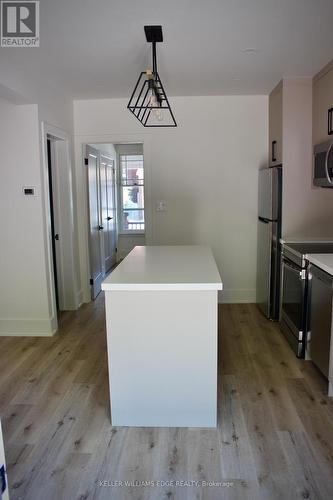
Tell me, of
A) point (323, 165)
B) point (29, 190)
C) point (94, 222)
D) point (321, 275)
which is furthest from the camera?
point (94, 222)

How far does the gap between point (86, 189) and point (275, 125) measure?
2.35 metres

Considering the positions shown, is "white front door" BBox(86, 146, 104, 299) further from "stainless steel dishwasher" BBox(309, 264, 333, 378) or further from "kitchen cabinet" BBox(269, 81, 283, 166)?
"stainless steel dishwasher" BBox(309, 264, 333, 378)

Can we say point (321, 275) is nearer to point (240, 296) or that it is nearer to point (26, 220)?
point (240, 296)

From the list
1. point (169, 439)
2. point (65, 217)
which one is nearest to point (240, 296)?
point (65, 217)

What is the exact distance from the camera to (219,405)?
8.57ft

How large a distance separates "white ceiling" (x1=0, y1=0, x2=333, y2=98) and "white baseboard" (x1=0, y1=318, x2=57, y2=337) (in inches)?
85.8

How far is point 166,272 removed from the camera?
2.44 metres

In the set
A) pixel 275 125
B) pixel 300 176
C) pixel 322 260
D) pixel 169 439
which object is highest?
pixel 275 125

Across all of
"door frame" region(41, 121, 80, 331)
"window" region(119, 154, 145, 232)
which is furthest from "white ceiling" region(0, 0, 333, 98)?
"window" region(119, 154, 145, 232)

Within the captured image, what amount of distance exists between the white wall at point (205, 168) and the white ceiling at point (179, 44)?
48 cm

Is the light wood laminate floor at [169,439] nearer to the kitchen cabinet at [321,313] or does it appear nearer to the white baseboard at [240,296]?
the kitchen cabinet at [321,313]

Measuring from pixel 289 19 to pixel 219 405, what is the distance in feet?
8.29

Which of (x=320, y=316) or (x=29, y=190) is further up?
(x=29, y=190)

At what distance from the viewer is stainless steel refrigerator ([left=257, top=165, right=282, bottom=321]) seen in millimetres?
3979
